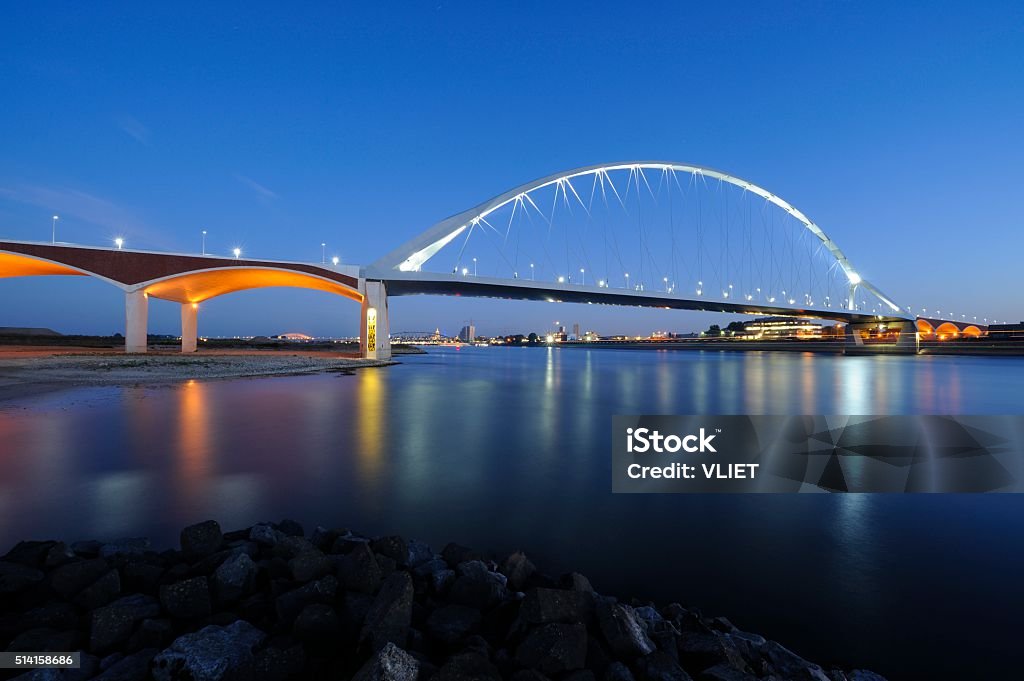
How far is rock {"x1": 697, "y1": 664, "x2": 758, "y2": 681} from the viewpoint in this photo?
2.70m

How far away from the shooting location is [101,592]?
3.38m

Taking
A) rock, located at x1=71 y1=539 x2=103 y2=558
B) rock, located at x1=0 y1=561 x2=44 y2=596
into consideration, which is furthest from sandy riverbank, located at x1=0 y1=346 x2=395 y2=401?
rock, located at x1=0 y1=561 x2=44 y2=596

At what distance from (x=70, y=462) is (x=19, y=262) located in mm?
41767

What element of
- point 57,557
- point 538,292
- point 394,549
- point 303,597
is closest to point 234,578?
point 303,597

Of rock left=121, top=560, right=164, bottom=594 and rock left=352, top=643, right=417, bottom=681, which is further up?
rock left=352, top=643, right=417, bottom=681

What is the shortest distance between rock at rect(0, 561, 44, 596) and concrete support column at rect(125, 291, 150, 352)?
42.8 metres

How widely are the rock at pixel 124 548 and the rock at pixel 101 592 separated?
32.9 inches

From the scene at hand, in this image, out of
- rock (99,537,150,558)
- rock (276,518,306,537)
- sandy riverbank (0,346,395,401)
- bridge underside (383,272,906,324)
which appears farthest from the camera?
bridge underside (383,272,906,324)

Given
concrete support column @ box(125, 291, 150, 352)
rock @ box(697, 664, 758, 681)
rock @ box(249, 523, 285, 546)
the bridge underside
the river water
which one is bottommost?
the river water

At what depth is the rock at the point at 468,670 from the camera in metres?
2.47

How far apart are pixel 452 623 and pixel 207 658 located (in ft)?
4.75

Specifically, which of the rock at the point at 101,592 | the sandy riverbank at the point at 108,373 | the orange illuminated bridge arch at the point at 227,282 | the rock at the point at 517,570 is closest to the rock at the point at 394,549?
the rock at the point at 517,570

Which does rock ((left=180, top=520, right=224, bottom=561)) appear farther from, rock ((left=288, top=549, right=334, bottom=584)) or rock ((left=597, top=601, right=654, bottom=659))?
rock ((left=597, top=601, right=654, bottom=659))

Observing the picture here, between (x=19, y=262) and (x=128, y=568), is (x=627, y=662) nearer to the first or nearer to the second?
(x=128, y=568)
